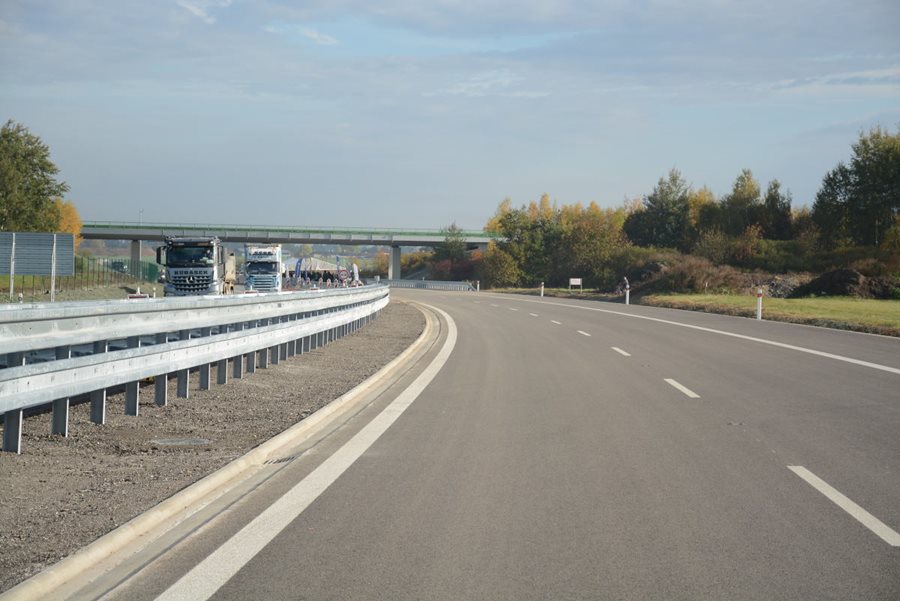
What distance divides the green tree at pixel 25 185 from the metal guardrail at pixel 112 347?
55.2m

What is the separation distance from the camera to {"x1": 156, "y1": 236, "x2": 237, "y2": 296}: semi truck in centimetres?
3978

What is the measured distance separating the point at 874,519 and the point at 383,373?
9.54m

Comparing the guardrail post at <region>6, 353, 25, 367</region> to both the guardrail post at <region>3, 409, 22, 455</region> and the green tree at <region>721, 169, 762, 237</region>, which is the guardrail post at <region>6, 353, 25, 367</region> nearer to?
the guardrail post at <region>3, 409, 22, 455</region>

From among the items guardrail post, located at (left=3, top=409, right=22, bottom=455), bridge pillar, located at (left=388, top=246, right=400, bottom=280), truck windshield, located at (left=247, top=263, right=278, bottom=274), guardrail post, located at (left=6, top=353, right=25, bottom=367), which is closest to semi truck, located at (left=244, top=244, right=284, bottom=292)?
truck windshield, located at (left=247, top=263, right=278, bottom=274)

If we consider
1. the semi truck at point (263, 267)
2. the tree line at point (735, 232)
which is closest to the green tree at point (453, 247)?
the tree line at point (735, 232)

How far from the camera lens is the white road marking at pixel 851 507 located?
6004 mm

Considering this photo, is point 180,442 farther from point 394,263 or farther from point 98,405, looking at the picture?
point 394,263

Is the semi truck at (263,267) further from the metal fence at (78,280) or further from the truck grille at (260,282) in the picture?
the metal fence at (78,280)

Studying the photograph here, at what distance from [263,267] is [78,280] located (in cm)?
959

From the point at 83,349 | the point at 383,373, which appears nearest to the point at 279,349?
the point at 383,373

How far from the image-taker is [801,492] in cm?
721

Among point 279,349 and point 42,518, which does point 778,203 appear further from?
point 42,518

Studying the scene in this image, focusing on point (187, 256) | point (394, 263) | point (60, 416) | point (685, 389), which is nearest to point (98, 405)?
point (60, 416)

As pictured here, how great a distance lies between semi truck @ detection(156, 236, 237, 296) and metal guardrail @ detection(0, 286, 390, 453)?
2584 cm
